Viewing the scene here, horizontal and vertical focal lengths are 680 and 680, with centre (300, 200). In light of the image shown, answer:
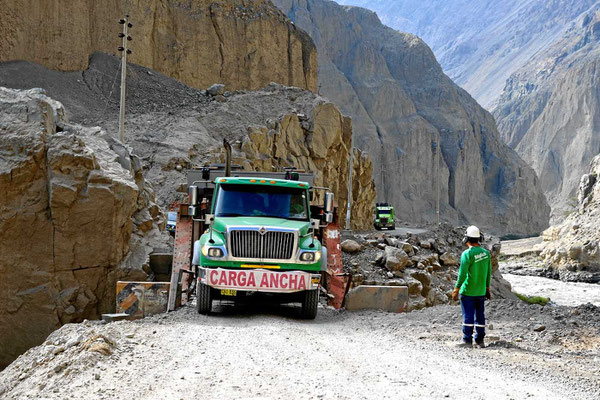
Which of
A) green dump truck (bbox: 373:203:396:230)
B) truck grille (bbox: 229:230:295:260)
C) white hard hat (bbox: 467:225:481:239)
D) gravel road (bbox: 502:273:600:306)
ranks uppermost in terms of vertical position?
green dump truck (bbox: 373:203:396:230)

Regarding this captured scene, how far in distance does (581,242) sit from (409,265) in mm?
45164

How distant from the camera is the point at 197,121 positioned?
39.9m

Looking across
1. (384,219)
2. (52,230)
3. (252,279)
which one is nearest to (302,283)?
(252,279)

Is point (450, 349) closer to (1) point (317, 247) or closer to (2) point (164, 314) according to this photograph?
(1) point (317, 247)

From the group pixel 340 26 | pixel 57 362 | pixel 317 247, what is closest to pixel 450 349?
pixel 317 247

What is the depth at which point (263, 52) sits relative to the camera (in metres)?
62.2

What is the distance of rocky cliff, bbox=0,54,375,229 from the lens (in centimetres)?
3525

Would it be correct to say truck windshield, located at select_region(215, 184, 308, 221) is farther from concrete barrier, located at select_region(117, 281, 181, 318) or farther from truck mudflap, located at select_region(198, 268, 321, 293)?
concrete barrier, located at select_region(117, 281, 181, 318)

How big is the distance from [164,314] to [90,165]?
7828mm

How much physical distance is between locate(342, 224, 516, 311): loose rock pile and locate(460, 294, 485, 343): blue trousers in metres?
12.2

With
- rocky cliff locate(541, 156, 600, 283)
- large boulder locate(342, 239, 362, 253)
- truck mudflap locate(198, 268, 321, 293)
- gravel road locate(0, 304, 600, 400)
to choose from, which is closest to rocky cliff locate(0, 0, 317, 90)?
large boulder locate(342, 239, 362, 253)

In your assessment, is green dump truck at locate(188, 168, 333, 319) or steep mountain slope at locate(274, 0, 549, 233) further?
steep mountain slope at locate(274, 0, 549, 233)

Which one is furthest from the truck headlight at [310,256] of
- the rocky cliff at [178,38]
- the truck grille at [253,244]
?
the rocky cliff at [178,38]

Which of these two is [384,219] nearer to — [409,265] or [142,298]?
[409,265]
